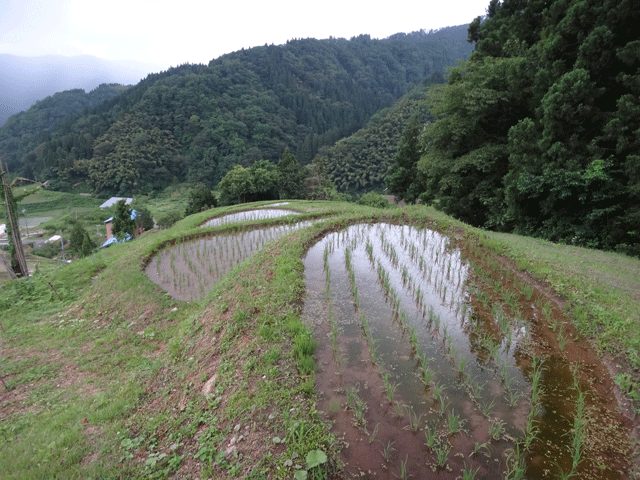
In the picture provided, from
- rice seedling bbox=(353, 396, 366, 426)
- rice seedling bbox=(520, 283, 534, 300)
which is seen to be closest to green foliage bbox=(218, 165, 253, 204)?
rice seedling bbox=(520, 283, 534, 300)

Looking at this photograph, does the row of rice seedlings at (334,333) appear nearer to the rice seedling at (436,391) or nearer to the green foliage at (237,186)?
the rice seedling at (436,391)

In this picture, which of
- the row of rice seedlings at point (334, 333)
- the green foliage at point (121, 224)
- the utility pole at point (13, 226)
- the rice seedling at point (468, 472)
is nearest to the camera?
the rice seedling at point (468, 472)

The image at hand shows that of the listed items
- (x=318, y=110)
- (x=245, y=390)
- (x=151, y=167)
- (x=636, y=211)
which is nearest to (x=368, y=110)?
(x=318, y=110)

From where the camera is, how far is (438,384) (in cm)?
371

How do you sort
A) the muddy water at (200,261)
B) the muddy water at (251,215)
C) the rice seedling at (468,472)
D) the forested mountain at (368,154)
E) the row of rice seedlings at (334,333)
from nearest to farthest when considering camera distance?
the rice seedling at (468,472) → the row of rice seedlings at (334,333) → the muddy water at (200,261) → the muddy water at (251,215) → the forested mountain at (368,154)

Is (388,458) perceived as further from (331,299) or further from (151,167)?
(151,167)

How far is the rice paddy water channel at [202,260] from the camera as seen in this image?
303 inches

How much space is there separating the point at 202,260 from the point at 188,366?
16.1 ft

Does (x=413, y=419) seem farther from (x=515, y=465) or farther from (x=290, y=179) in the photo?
(x=290, y=179)

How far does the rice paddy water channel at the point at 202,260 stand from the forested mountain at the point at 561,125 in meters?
8.47

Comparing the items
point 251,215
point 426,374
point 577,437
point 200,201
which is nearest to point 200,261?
point 251,215

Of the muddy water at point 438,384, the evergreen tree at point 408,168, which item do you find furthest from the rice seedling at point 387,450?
the evergreen tree at point 408,168

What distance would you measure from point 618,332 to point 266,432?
4741 mm

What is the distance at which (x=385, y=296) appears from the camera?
585 cm
